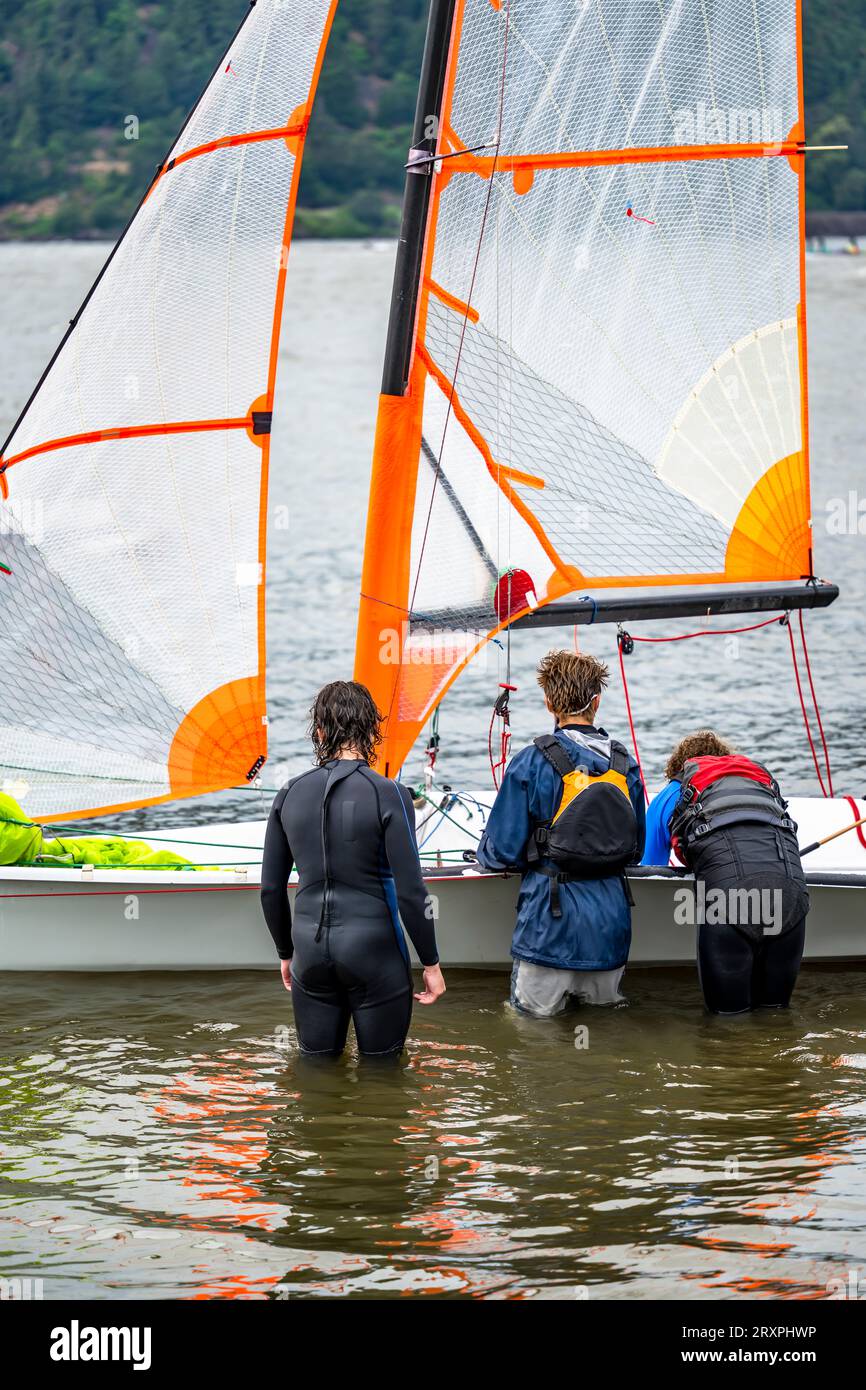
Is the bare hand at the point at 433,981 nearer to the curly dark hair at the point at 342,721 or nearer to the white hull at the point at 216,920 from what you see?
the curly dark hair at the point at 342,721

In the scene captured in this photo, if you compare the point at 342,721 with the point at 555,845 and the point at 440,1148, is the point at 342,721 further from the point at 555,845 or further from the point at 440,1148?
the point at 440,1148

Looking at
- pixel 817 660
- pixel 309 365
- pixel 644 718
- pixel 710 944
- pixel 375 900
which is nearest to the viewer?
pixel 375 900

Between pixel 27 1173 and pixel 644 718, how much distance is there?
10.5 m

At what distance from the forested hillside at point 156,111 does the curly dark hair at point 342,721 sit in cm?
5412

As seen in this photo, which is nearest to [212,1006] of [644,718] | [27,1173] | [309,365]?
[27,1173]

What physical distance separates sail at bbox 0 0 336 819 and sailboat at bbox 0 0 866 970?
14 millimetres

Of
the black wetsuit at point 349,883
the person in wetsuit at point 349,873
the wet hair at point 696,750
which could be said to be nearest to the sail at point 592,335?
the wet hair at point 696,750

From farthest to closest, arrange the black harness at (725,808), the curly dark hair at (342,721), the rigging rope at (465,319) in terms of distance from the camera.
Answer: the rigging rope at (465,319), the black harness at (725,808), the curly dark hair at (342,721)

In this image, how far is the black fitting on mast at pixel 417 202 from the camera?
7355 mm

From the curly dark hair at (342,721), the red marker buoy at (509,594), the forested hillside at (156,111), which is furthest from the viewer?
the forested hillside at (156,111)

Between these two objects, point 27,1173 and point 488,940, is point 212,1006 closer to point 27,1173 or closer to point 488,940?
point 488,940

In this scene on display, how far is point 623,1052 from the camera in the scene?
274 inches

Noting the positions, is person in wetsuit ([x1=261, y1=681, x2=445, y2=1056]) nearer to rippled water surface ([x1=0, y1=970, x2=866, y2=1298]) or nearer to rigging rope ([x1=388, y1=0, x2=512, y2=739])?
rippled water surface ([x1=0, y1=970, x2=866, y2=1298])

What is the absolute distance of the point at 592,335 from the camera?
8.09 meters
